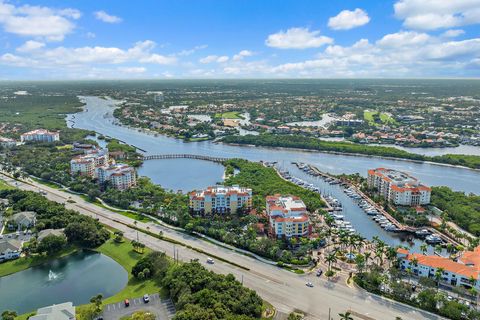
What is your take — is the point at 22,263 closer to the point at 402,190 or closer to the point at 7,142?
the point at 402,190

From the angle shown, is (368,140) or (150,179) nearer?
(150,179)

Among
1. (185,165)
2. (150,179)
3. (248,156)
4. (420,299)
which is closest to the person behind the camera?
(420,299)

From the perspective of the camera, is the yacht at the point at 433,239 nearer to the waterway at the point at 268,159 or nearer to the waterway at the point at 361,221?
the waterway at the point at 361,221

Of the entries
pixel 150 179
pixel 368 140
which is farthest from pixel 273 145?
pixel 150 179

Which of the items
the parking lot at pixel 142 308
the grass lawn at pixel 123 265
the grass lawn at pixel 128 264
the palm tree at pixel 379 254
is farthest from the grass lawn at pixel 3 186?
the palm tree at pixel 379 254

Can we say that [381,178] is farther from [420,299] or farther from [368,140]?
[368,140]

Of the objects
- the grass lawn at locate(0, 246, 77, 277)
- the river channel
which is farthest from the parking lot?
the river channel
